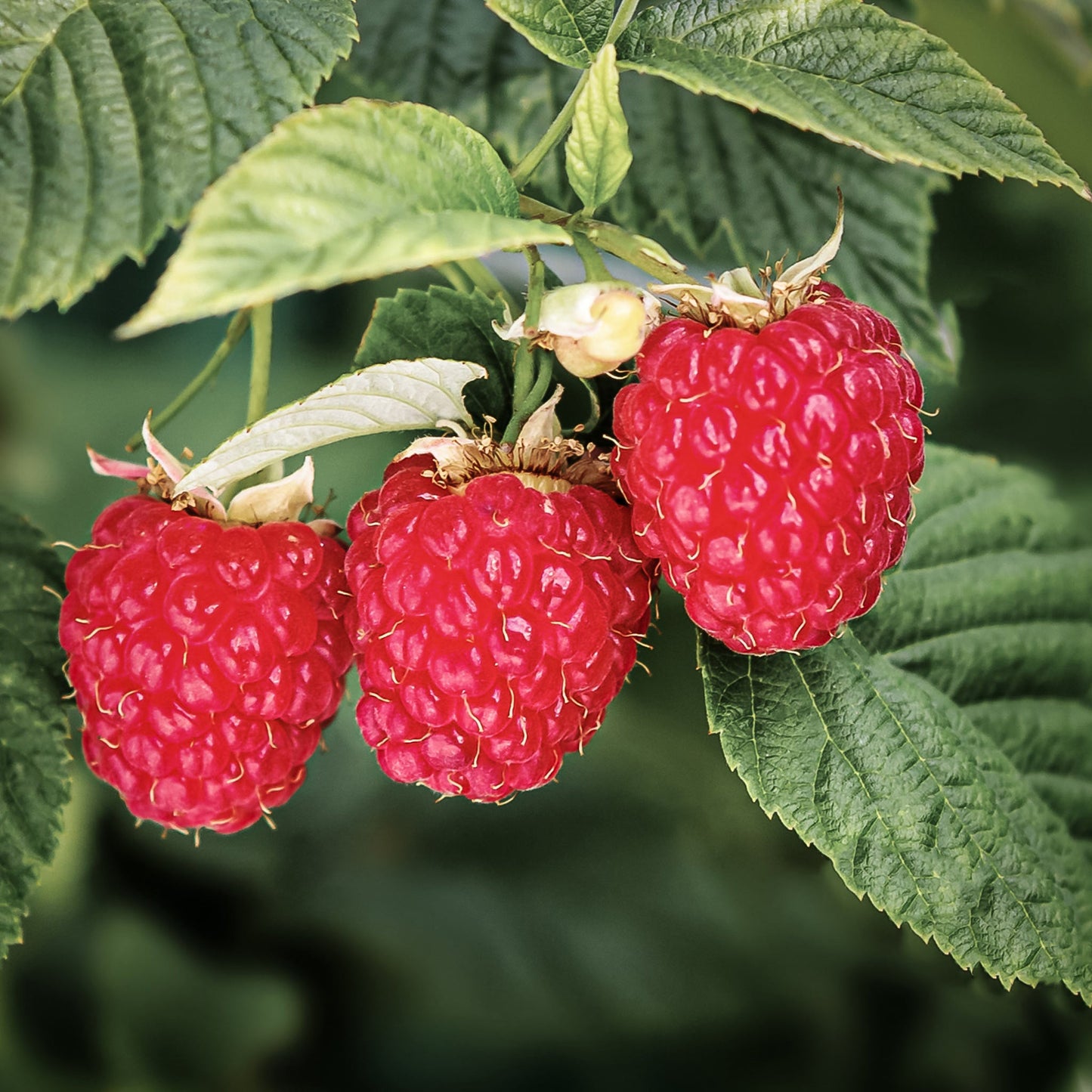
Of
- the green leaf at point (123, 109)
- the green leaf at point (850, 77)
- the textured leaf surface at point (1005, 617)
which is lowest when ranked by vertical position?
the textured leaf surface at point (1005, 617)

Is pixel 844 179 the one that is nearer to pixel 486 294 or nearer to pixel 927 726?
pixel 486 294

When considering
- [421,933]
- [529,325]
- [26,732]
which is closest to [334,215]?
[529,325]

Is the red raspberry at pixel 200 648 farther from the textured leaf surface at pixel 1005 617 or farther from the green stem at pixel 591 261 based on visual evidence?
the textured leaf surface at pixel 1005 617

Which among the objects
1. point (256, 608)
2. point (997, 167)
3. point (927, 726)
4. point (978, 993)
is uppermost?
point (997, 167)

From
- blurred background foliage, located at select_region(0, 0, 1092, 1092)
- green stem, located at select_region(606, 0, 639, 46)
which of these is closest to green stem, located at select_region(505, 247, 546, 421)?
green stem, located at select_region(606, 0, 639, 46)

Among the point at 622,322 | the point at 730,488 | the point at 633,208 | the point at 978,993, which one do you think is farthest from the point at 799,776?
the point at 978,993

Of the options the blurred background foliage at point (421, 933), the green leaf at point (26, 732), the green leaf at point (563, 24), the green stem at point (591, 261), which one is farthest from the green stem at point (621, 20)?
the blurred background foliage at point (421, 933)
